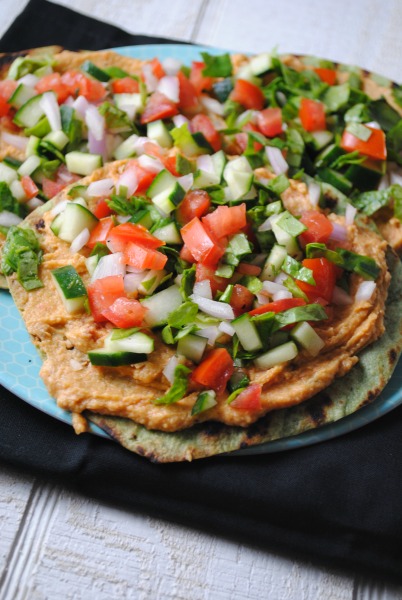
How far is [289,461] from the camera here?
3871 millimetres

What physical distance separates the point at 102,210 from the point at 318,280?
1401mm

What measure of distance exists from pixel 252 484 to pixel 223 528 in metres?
0.28

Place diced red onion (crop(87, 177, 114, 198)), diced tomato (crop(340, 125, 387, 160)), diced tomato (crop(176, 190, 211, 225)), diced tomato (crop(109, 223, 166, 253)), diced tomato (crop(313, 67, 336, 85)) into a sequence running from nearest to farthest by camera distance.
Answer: diced tomato (crop(109, 223, 166, 253)), diced tomato (crop(176, 190, 211, 225)), diced red onion (crop(87, 177, 114, 198)), diced tomato (crop(340, 125, 387, 160)), diced tomato (crop(313, 67, 336, 85))

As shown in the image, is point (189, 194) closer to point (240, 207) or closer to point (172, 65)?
point (240, 207)

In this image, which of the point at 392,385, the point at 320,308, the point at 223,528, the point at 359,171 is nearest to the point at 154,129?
the point at 359,171

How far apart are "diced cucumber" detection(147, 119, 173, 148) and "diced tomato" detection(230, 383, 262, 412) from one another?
6.57 ft

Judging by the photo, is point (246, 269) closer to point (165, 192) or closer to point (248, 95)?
point (165, 192)

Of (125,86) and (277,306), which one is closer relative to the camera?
(277,306)

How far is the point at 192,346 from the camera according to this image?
390cm

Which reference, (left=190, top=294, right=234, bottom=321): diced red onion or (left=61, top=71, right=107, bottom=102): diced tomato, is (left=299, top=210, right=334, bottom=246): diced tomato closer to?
(left=190, top=294, right=234, bottom=321): diced red onion

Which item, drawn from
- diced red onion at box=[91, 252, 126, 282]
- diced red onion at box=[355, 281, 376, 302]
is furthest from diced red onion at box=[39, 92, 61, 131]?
diced red onion at box=[355, 281, 376, 302]

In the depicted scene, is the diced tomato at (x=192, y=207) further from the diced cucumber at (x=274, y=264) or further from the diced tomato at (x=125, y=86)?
the diced tomato at (x=125, y=86)

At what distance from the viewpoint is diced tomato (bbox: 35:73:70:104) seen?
5.09 m

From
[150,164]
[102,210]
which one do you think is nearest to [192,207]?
[150,164]
